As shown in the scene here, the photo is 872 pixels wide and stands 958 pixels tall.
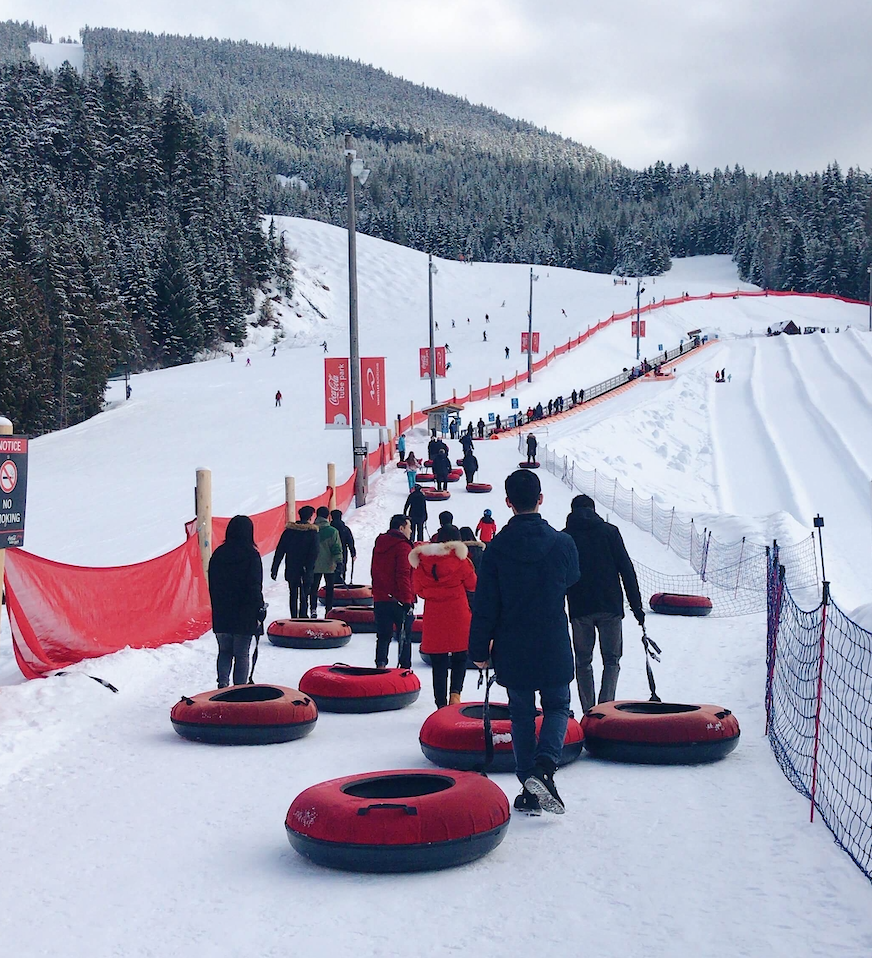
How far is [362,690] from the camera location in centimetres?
884

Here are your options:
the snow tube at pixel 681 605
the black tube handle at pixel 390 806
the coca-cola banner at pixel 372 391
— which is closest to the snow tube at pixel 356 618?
the snow tube at pixel 681 605

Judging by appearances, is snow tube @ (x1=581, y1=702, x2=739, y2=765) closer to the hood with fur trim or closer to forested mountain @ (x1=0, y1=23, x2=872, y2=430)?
the hood with fur trim

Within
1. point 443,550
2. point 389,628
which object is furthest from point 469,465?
point 443,550

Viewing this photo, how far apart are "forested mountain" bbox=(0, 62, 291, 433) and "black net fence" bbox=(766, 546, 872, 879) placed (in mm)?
49791

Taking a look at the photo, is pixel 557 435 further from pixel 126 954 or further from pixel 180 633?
pixel 126 954

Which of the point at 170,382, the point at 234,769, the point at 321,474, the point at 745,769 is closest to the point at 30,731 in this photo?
the point at 234,769

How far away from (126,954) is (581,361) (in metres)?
64.2

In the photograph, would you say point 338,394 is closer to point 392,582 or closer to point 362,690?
point 392,582

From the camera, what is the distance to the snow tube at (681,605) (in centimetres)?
1519

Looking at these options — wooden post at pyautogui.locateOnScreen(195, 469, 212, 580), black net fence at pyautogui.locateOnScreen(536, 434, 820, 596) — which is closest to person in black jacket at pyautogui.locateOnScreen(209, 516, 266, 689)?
wooden post at pyautogui.locateOnScreen(195, 469, 212, 580)

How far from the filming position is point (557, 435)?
4138 cm

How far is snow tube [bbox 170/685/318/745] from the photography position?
25.0ft

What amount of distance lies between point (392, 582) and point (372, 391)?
17132 millimetres

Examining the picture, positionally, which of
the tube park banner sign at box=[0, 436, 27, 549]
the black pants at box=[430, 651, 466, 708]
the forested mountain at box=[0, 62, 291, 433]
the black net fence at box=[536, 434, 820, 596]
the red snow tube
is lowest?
the black net fence at box=[536, 434, 820, 596]
